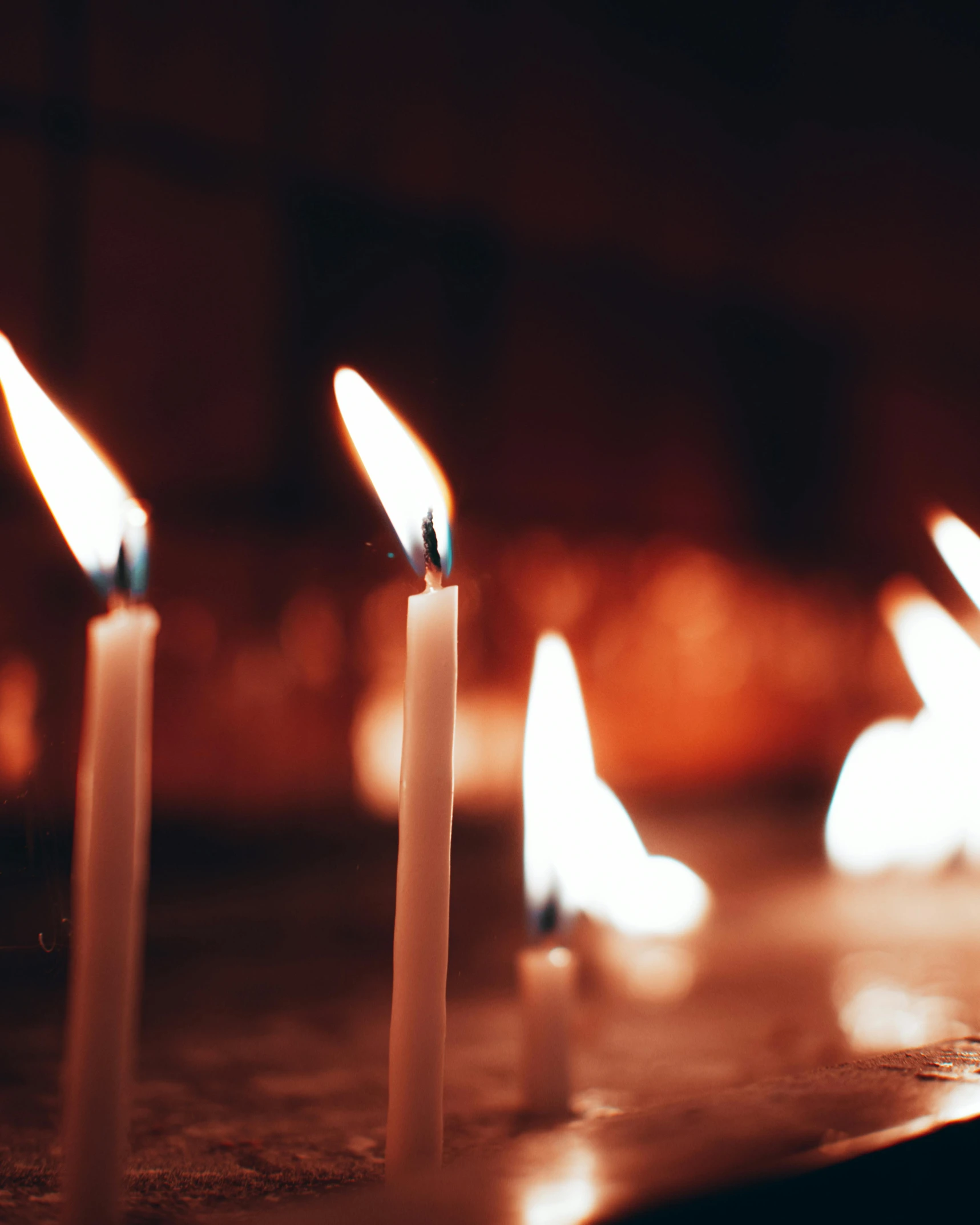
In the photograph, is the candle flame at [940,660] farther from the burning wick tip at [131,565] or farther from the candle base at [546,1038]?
the burning wick tip at [131,565]

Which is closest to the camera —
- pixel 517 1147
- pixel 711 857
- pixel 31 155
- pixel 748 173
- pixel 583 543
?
pixel 517 1147

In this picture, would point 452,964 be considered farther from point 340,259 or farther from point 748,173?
point 748,173

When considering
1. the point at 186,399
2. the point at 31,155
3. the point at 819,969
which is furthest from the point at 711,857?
the point at 31,155

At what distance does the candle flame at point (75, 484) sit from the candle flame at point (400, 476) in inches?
2.2

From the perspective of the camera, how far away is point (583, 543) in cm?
164

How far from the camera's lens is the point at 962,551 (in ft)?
1.34

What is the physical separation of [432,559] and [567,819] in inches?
7.3

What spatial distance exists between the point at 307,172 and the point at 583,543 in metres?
→ 0.60

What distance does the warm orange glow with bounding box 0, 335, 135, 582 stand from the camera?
25cm

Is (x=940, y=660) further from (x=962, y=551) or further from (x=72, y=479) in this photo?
(x=72, y=479)

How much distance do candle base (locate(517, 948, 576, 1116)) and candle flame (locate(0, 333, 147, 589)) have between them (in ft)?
0.63

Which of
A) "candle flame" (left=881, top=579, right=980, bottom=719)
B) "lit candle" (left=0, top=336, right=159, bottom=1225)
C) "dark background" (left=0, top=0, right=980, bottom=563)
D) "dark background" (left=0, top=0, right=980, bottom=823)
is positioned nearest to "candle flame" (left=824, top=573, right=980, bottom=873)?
"candle flame" (left=881, top=579, right=980, bottom=719)

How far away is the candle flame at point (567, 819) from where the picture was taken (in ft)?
1.23

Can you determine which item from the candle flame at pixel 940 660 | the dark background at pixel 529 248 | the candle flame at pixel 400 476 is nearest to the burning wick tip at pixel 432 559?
the candle flame at pixel 400 476
